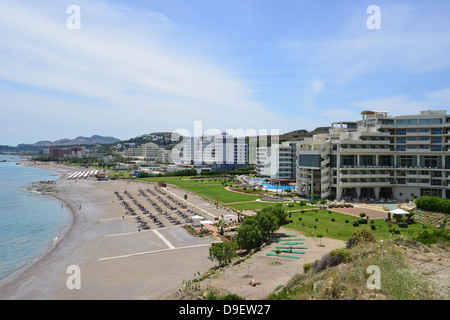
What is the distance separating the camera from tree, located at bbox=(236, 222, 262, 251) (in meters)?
32.1

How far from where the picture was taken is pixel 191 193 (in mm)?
79375

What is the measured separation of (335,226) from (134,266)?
2594cm

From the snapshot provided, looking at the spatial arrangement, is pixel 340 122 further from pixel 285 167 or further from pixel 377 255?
pixel 377 255

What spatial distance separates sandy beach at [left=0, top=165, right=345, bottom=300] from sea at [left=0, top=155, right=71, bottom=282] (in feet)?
6.86

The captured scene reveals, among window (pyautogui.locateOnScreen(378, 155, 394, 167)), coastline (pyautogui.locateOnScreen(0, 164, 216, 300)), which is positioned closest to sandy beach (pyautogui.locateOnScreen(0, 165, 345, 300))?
coastline (pyautogui.locateOnScreen(0, 164, 216, 300))

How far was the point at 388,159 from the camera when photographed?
208 ft

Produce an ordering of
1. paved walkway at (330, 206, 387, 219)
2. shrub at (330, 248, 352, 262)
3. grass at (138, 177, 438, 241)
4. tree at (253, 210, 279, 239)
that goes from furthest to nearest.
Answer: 1. paved walkway at (330, 206, 387, 219)
2. grass at (138, 177, 438, 241)
3. tree at (253, 210, 279, 239)
4. shrub at (330, 248, 352, 262)

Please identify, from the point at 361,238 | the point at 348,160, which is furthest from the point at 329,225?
the point at 348,160

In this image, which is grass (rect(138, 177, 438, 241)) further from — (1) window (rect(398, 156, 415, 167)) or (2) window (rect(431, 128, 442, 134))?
(2) window (rect(431, 128, 442, 134))

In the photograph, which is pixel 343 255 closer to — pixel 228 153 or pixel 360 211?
pixel 360 211
